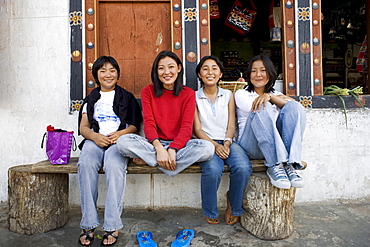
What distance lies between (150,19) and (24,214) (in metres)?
2.39

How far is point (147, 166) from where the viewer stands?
2580 millimetres

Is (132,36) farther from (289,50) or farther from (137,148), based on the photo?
(289,50)

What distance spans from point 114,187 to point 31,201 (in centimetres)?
82

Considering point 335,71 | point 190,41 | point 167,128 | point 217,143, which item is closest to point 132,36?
point 190,41

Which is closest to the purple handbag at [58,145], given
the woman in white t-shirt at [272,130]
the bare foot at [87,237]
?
the bare foot at [87,237]

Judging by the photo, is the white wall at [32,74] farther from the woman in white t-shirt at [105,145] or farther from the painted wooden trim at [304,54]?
the painted wooden trim at [304,54]

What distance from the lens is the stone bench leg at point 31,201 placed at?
259 centimetres

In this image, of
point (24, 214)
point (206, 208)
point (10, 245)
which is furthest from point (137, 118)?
point (10, 245)

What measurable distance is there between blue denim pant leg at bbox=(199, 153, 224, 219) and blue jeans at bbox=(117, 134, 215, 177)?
74 mm

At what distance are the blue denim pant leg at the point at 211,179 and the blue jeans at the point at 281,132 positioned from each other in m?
0.39

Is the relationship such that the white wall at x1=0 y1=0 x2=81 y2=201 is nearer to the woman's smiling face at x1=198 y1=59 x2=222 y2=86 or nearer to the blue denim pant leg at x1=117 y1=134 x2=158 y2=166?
the blue denim pant leg at x1=117 y1=134 x2=158 y2=166

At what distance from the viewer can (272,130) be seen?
2.50m

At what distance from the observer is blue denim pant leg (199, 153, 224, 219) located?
2492 millimetres

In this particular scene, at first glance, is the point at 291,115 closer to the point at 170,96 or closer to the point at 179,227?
the point at 170,96
